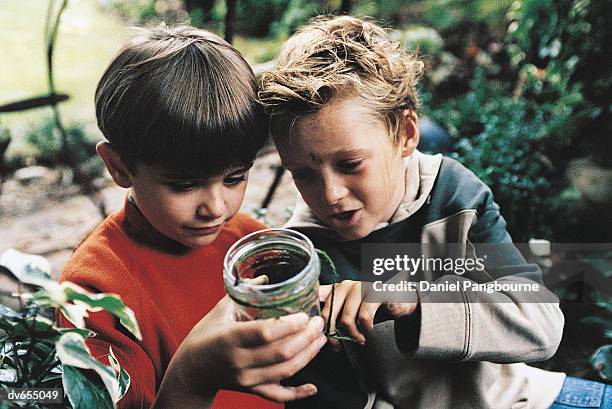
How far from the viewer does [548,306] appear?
107 cm

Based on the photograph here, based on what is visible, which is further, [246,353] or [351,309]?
[351,309]

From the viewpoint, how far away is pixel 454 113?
2.81 m

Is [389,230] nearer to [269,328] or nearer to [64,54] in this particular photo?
[269,328]

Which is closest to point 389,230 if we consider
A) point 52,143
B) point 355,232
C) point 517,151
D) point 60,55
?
point 355,232

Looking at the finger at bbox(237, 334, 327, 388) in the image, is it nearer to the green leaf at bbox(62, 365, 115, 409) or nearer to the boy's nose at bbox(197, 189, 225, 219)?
the green leaf at bbox(62, 365, 115, 409)

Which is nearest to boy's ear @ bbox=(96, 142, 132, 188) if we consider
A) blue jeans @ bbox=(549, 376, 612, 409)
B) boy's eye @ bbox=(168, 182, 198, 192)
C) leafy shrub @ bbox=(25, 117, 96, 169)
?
boy's eye @ bbox=(168, 182, 198, 192)

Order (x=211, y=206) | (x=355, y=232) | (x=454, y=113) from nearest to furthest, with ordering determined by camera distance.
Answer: (x=211, y=206), (x=355, y=232), (x=454, y=113)

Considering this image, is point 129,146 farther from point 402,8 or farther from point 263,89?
point 402,8

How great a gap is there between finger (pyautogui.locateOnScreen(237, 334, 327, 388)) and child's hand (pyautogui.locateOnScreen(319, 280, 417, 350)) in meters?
0.13

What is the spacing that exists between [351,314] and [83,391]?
39cm

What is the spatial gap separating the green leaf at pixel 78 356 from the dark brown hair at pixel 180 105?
370mm

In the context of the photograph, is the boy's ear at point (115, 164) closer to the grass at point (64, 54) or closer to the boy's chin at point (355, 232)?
the boy's chin at point (355, 232)

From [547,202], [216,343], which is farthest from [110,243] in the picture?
[547,202]

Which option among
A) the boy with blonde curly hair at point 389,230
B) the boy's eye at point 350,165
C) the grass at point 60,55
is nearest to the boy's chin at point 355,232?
the boy with blonde curly hair at point 389,230
